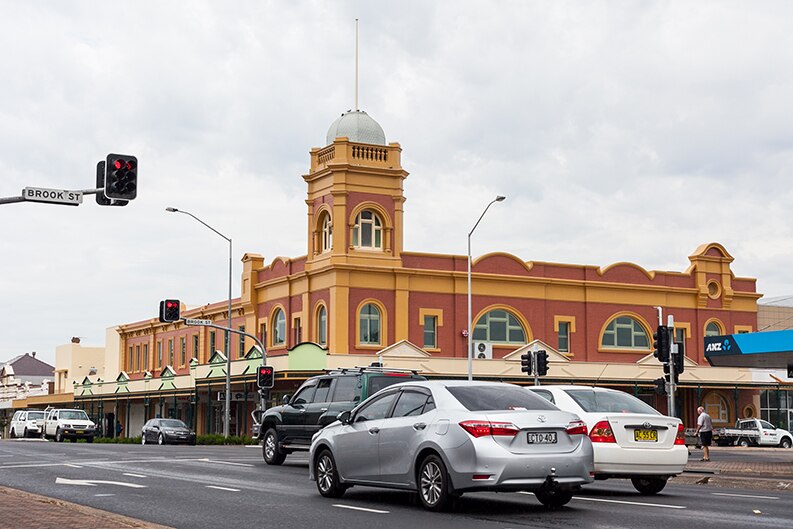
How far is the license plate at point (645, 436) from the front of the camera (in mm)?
15625

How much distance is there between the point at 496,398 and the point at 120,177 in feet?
28.7

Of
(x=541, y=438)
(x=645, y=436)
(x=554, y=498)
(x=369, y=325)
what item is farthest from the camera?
(x=369, y=325)

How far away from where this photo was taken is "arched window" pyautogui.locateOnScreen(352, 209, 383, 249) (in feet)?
172

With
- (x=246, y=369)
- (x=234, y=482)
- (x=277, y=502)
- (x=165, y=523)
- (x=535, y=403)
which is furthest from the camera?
(x=246, y=369)

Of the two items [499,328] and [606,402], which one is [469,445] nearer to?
[606,402]

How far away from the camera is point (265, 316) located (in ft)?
192

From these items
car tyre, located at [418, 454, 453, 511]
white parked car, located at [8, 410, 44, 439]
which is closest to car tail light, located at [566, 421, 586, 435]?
car tyre, located at [418, 454, 453, 511]

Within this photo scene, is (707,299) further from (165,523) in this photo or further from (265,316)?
(165,523)

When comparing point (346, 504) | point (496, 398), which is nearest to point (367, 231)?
point (346, 504)

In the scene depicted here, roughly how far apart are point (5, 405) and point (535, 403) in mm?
97250

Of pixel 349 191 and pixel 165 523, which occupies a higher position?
pixel 349 191

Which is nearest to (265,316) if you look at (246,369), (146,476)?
(246,369)

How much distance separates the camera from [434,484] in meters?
12.8

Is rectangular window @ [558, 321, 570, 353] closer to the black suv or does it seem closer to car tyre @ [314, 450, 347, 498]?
the black suv
